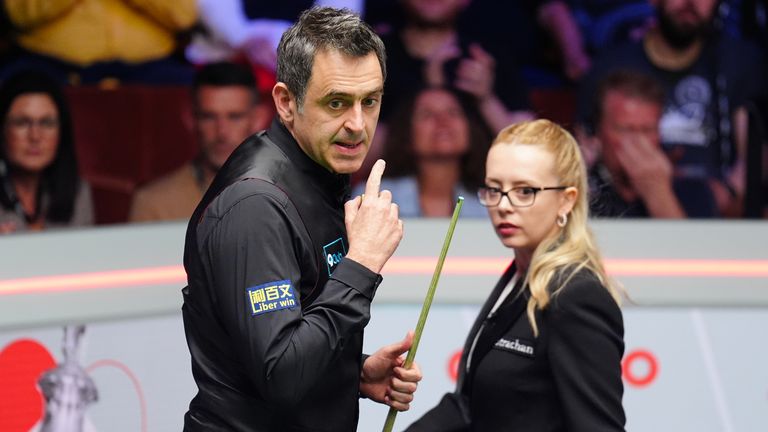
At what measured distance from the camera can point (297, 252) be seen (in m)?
1.84

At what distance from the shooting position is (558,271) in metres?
2.20

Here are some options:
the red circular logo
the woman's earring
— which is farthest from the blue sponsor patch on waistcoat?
the red circular logo

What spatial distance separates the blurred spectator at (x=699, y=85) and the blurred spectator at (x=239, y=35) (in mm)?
1401

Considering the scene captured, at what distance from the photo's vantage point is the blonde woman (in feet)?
6.74

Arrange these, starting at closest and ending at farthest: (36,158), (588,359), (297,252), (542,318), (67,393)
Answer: (297,252) < (588,359) < (542,318) < (67,393) < (36,158)

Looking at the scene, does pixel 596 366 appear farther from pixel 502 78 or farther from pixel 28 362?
pixel 502 78

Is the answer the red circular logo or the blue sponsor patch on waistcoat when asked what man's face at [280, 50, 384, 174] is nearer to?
the blue sponsor patch on waistcoat

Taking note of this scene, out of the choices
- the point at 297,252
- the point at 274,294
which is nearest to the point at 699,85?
the point at 297,252

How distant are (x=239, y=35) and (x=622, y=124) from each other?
1.90 meters

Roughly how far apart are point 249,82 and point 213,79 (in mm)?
173

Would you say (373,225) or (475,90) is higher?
(475,90)

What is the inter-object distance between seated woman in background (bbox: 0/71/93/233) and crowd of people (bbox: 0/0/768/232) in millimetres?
284

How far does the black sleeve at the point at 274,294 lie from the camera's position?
171cm

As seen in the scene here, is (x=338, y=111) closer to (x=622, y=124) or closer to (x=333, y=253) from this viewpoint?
(x=333, y=253)
